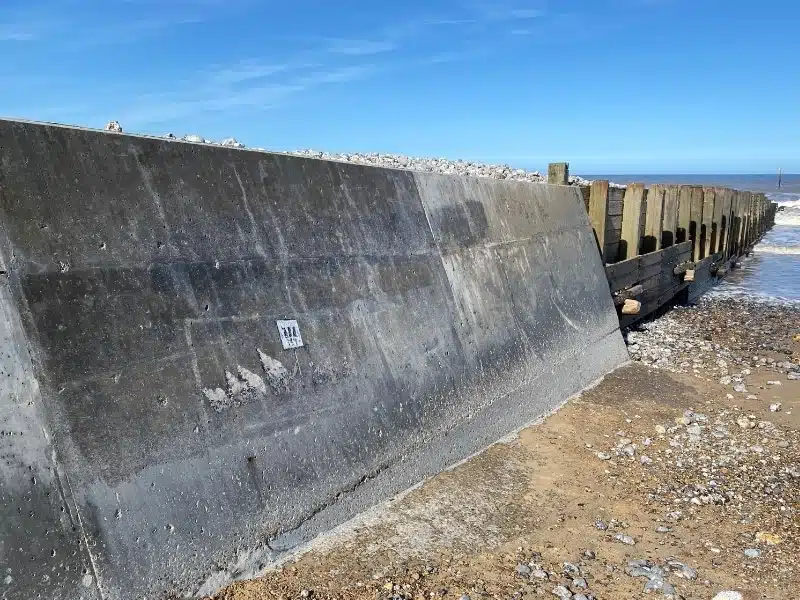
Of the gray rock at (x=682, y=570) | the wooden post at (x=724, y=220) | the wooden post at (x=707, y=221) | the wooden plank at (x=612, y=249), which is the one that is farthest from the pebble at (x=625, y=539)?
the wooden post at (x=724, y=220)

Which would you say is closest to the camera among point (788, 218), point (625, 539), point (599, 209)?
point (625, 539)

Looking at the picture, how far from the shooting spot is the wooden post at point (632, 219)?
31.9 ft

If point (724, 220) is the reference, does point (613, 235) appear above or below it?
above

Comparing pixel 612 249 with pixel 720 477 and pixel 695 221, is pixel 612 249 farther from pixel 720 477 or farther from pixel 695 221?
pixel 695 221

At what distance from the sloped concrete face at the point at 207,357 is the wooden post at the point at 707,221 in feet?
38.8

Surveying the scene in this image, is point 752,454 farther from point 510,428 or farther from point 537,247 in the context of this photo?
point 537,247

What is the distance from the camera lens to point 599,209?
869cm

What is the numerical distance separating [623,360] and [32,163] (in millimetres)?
6844

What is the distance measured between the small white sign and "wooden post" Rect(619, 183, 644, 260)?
716cm

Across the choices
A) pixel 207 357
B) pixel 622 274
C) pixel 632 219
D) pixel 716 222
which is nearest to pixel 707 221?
pixel 716 222

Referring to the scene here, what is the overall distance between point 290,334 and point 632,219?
730 centimetres

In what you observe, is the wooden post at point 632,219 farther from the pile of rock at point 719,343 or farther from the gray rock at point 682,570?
the gray rock at point 682,570

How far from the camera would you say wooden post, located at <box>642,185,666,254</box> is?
432 inches

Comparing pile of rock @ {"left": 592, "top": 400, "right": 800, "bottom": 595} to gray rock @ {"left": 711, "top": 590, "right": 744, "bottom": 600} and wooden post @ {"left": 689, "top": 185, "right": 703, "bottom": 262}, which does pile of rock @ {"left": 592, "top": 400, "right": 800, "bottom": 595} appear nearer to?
gray rock @ {"left": 711, "top": 590, "right": 744, "bottom": 600}
